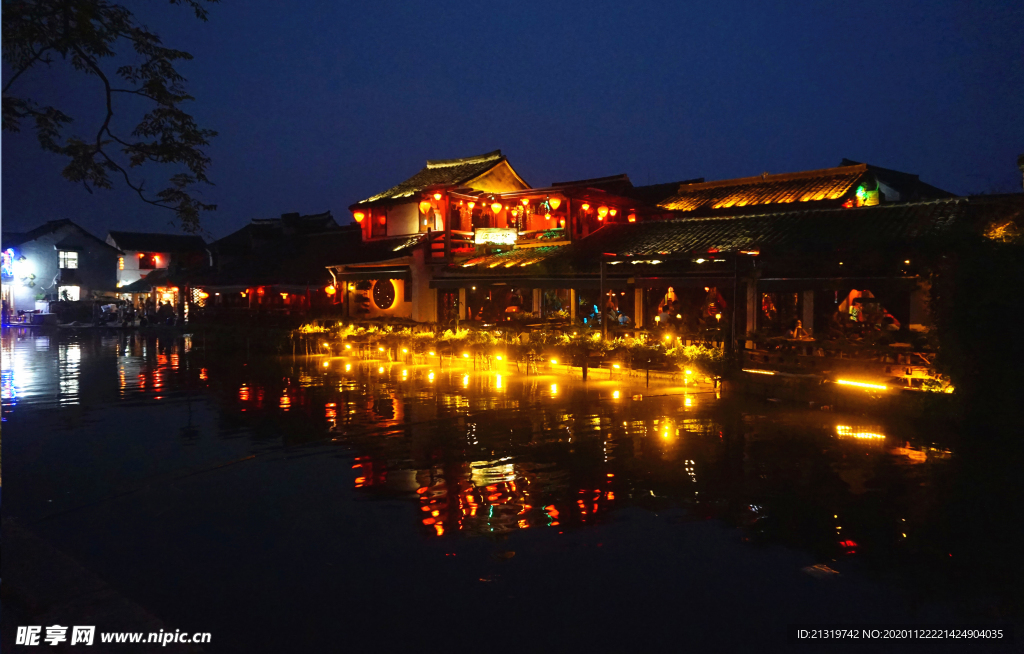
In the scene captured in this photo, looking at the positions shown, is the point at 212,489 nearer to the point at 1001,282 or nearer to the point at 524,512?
the point at 524,512

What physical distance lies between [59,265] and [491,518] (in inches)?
2412

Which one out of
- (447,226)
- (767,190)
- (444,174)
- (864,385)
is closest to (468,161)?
(444,174)

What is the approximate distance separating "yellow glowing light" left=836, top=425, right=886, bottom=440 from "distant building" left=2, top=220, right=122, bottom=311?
59568 mm

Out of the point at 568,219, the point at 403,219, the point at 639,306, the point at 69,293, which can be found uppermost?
the point at 403,219

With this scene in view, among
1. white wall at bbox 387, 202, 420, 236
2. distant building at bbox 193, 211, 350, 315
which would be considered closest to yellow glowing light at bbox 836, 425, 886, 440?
white wall at bbox 387, 202, 420, 236

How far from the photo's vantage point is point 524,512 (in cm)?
699

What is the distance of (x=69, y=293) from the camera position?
56.5 meters

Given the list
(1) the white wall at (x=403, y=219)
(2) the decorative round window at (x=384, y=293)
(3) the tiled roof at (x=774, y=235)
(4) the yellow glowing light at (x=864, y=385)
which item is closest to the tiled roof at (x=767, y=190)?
(3) the tiled roof at (x=774, y=235)

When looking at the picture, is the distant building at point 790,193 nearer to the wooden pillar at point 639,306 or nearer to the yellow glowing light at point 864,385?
the wooden pillar at point 639,306

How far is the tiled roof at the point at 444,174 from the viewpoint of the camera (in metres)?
31.6

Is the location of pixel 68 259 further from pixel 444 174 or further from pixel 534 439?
pixel 534 439

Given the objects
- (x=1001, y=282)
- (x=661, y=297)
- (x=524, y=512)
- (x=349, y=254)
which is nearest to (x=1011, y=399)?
(x=1001, y=282)

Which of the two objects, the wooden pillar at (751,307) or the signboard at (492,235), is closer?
the wooden pillar at (751,307)

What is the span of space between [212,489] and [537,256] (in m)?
17.0
